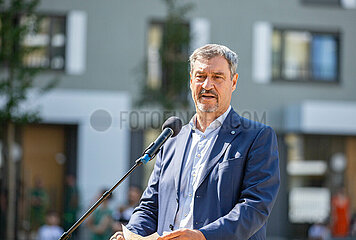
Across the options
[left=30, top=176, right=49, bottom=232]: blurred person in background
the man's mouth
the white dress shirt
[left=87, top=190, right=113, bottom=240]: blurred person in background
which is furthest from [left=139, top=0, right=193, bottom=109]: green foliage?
the man's mouth

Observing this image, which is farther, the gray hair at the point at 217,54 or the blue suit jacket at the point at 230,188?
the gray hair at the point at 217,54

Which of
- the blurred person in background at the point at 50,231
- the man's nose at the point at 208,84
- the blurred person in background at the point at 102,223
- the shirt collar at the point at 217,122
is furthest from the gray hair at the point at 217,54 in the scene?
the blurred person in background at the point at 50,231

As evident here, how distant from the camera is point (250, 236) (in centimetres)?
342

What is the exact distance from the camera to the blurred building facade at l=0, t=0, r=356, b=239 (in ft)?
54.0

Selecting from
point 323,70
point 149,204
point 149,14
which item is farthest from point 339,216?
point 149,204

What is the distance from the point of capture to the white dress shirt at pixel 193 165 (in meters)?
3.59

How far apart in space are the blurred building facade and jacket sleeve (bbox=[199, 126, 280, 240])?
1195cm

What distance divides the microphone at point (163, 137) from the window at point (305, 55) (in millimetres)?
14430

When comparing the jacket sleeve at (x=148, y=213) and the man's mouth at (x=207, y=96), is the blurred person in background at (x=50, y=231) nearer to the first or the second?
the jacket sleeve at (x=148, y=213)

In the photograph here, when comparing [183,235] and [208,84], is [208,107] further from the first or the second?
[183,235]

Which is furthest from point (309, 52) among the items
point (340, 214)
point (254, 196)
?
point (254, 196)

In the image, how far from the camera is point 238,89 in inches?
685

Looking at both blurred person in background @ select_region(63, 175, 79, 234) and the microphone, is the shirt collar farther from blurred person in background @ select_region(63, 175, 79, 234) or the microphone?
blurred person in background @ select_region(63, 175, 79, 234)

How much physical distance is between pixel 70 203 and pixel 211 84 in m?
11.1
